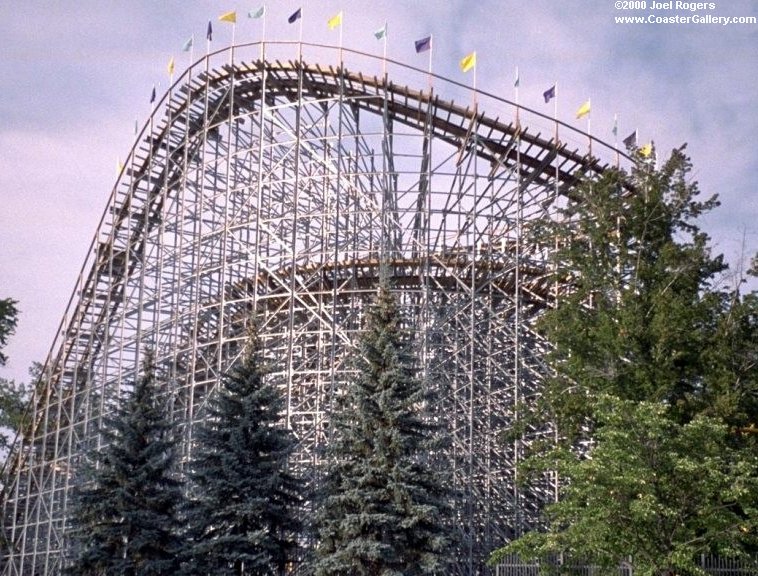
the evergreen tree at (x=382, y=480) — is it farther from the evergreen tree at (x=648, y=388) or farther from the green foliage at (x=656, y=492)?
the green foliage at (x=656, y=492)

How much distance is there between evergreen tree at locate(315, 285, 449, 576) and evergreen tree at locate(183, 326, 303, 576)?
0.85 metres

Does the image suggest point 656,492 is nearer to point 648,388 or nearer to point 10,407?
point 648,388

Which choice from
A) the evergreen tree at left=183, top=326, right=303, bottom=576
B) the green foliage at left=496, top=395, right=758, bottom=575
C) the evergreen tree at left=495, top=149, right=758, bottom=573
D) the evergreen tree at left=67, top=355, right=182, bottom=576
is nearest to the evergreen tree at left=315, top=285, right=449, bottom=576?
the evergreen tree at left=183, top=326, right=303, bottom=576

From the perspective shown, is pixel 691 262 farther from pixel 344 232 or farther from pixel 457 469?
pixel 344 232

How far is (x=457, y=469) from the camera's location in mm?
20234

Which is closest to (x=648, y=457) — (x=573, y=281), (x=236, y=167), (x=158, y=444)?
(x=573, y=281)

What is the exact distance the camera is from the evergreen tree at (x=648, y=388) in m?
14.3

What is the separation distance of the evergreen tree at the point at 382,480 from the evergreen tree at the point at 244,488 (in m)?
0.85

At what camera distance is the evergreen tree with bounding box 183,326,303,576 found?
666 inches

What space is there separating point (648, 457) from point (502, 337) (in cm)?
1026

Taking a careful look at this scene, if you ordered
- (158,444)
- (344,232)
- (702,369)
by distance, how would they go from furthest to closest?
(344,232)
(158,444)
(702,369)

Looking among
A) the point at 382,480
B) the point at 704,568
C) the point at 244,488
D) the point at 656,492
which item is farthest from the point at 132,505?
the point at 704,568

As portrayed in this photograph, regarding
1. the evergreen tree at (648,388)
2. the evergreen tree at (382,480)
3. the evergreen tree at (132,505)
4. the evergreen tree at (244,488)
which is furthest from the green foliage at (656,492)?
the evergreen tree at (132,505)

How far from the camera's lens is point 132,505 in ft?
59.0
